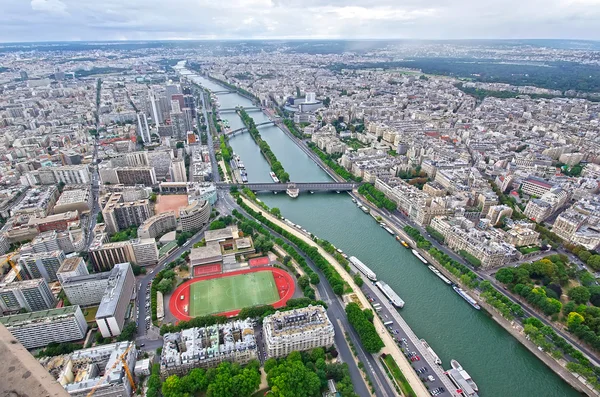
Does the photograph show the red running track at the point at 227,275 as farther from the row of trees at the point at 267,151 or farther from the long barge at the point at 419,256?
the row of trees at the point at 267,151

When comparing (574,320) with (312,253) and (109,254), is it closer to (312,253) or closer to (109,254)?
(312,253)

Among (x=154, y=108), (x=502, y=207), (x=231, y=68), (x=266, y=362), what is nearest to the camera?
(x=266, y=362)

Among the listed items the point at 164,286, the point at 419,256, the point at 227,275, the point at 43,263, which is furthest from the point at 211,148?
the point at 419,256

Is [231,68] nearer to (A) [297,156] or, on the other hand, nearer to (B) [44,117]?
(B) [44,117]

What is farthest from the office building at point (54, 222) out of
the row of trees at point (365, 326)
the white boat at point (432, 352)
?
the white boat at point (432, 352)

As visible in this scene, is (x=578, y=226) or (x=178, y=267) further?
(x=578, y=226)

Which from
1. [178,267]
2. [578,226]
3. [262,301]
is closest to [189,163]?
[178,267]
